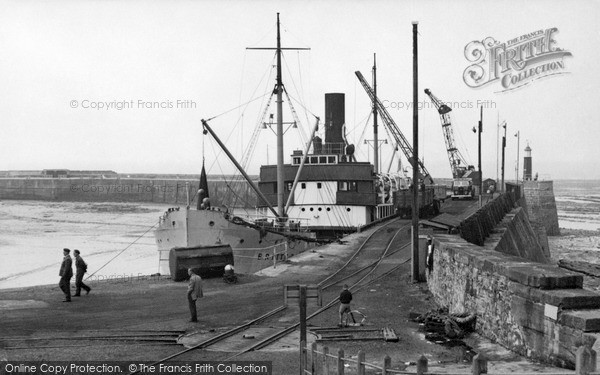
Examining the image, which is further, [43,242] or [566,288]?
[43,242]

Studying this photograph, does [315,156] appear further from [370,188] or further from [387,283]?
[387,283]

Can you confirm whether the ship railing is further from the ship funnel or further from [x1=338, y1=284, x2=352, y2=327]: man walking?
[x1=338, y1=284, x2=352, y2=327]: man walking

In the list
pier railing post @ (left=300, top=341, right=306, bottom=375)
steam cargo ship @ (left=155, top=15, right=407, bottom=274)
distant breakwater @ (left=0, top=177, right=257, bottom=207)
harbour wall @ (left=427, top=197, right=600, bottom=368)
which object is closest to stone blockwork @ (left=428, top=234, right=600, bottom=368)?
harbour wall @ (left=427, top=197, right=600, bottom=368)

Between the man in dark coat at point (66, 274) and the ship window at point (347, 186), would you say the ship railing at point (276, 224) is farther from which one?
the man in dark coat at point (66, 274)

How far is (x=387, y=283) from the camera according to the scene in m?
21.5

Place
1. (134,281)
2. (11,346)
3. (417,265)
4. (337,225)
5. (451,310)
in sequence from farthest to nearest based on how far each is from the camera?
(337,225) → (134,281) → (417,265) → (451,310) → (11,346)

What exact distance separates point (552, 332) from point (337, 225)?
36.4 metres

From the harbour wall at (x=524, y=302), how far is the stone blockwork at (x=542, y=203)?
6684cm

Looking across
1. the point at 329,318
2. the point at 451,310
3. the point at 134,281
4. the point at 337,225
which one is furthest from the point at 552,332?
the point at 337,225

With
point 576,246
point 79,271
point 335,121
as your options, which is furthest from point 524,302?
point 576,246

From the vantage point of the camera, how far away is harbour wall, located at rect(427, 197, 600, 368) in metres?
9.60

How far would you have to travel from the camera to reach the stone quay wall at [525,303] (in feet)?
31.5

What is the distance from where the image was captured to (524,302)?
1116 cm

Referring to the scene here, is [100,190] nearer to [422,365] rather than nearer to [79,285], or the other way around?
[79,285]
